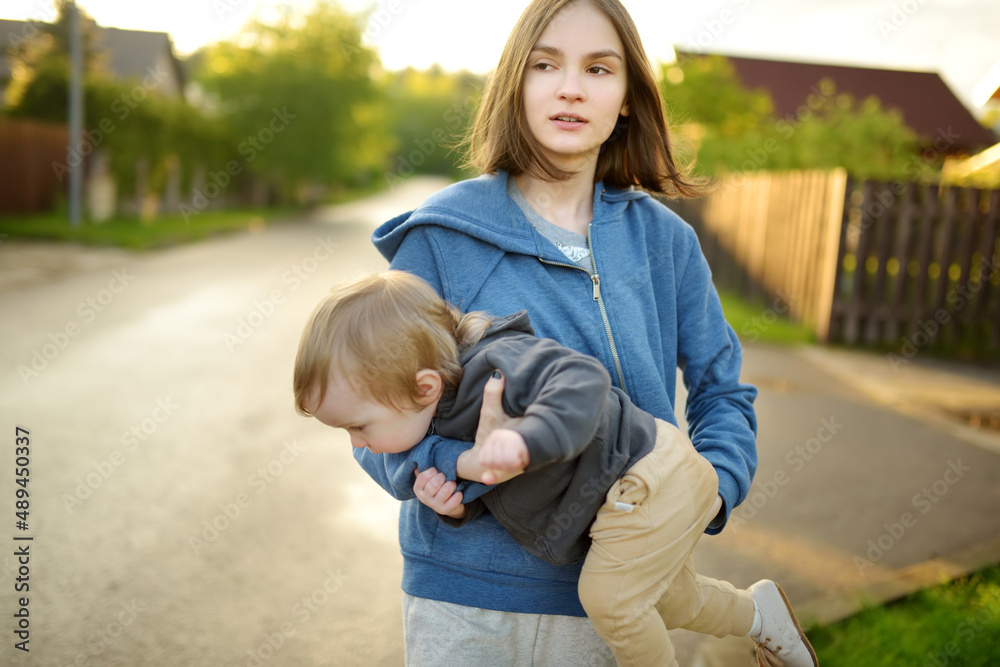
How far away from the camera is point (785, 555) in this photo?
13.1 ft

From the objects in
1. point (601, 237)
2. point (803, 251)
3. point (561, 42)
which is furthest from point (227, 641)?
point (803, 251)

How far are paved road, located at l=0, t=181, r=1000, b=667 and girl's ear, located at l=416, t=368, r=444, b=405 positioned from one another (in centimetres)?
174

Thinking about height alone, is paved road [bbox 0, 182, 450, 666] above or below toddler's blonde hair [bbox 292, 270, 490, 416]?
below

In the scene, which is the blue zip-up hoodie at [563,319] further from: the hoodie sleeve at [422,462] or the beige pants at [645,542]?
the beige pants at [645,542]

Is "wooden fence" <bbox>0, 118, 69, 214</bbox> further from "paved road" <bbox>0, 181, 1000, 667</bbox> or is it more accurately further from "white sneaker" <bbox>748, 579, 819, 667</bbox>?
"white sneaker" <bbox>748, 579, 819, 667</bbox>

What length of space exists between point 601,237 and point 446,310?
47 centimetres

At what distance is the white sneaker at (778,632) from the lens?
7.40ft

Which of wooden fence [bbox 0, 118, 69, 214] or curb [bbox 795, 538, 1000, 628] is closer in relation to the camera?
curb [bbox 795, 538, 1000, 628]

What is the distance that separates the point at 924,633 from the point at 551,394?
2456 mm

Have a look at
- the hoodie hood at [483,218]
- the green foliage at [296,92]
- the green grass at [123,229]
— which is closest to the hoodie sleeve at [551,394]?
the hoodie hood at [483,218]

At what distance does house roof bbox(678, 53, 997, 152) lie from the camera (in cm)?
3044

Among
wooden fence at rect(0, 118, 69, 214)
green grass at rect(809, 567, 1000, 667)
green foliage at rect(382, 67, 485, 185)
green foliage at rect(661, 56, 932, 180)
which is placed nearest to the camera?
green grass at rect(809, 567, 1000, 667)

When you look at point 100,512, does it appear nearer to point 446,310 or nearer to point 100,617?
point 100,617

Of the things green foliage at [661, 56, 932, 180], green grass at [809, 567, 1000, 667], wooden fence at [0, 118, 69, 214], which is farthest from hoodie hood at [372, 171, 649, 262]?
wooden fence at [0, 118, 69, 214]
